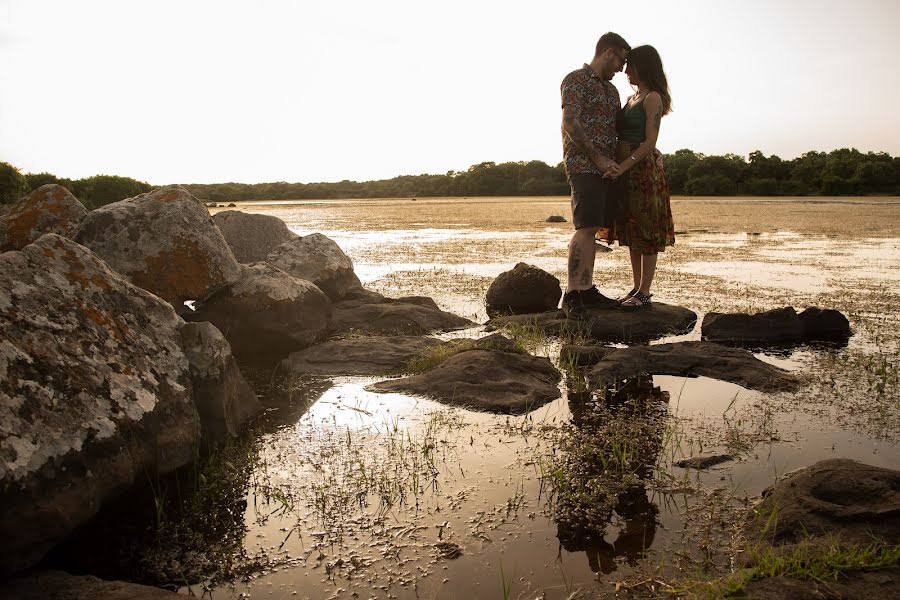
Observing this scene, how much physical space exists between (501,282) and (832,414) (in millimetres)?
4753

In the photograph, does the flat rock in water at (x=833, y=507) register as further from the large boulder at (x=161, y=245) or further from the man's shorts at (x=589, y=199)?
the large boulder at (x=161, y=245)

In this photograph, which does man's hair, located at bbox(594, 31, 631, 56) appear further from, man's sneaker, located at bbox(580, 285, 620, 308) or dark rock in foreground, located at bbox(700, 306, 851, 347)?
dark rock in foreground, located at bbox(700, 306, 851, 347)

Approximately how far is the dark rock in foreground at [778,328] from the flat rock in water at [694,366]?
99cm

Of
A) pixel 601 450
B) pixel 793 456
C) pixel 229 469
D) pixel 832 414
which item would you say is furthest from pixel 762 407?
pixel 229 469

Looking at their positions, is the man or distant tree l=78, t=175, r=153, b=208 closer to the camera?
the man

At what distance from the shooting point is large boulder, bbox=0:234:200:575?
2.79 metres

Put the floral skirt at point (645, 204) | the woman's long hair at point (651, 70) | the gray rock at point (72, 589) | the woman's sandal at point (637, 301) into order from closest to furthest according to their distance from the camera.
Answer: the gray rock at point (72, 589)
the woman's long hair at point (651, 70)
the floral skirt at point (645, 204)
the woman's sandal at point (637, 301)

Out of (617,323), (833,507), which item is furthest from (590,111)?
(833,507)

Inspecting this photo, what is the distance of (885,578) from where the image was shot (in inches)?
93.9

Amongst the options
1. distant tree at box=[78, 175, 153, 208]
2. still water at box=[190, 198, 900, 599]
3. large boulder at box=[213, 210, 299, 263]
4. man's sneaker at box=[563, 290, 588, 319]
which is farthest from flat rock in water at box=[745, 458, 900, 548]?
distant tree at box=[78, 175, 153, 208]

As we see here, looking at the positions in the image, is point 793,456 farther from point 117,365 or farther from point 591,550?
point 117,365

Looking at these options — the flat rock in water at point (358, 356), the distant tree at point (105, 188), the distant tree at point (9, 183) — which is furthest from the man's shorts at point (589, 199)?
the distant tree at point (105, 188)

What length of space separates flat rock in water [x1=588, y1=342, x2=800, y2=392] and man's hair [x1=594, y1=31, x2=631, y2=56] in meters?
3.40

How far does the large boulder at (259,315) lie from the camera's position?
6504 mm
